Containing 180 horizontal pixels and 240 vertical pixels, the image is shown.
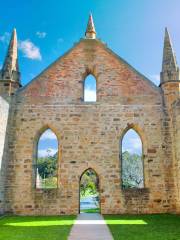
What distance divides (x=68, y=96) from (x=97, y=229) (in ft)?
27.0

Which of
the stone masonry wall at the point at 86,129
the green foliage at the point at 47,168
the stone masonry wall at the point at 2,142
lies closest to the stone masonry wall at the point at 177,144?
the stone masonry wall at the point at 86,129

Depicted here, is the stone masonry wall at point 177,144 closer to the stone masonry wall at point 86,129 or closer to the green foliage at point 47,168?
the stone masonry wall at point 86,129

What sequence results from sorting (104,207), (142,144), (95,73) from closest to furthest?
(104,207) → (142,144) → (95,73)

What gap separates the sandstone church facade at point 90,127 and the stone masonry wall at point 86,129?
0.15ft

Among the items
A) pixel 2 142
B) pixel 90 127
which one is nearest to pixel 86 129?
pixel 90 127

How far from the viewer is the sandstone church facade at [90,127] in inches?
585

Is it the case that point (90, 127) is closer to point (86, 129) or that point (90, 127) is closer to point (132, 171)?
point (86, 129)

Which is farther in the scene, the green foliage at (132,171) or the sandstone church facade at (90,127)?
the green foliage at (132,171)

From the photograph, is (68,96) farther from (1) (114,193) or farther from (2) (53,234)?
(2) (53,234)

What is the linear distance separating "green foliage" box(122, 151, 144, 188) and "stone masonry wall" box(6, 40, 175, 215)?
41.1 feet

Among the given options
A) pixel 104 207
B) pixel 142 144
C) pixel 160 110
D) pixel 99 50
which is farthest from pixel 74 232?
pixel 99 50

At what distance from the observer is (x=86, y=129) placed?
1583cm

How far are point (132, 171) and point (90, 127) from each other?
67.3ft

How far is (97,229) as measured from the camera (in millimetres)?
9812
